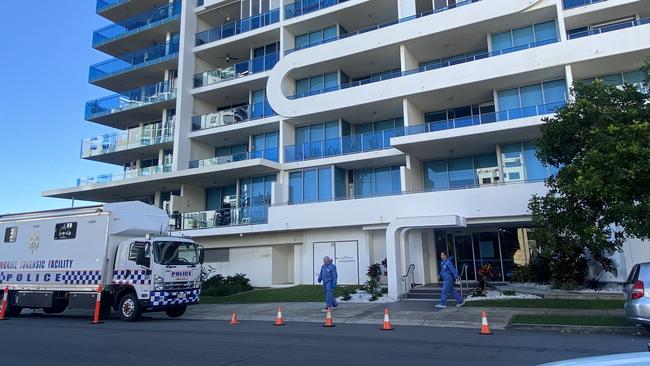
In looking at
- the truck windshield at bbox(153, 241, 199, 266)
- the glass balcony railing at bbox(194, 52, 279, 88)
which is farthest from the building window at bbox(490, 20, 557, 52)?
the truck windshield at bbox(153, 241, 199, 266)

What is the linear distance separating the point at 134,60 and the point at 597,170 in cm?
3245

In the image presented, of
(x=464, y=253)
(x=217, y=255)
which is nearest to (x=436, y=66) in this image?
(x=464, y=253)

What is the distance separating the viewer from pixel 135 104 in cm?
3269

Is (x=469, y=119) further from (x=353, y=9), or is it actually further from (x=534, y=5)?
(x=353, y=9)

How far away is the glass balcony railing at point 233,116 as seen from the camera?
94.3 ft

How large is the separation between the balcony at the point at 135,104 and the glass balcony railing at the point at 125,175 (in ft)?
15.7

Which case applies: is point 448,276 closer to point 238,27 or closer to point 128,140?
point 238,27

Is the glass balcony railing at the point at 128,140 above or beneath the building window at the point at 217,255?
above

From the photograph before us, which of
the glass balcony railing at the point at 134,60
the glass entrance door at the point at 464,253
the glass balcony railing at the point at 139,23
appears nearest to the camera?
the glass entrance door at the point at 464,253

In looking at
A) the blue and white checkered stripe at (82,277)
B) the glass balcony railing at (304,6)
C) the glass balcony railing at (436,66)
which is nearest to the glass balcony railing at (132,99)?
the glass balcony railing at (304,6)

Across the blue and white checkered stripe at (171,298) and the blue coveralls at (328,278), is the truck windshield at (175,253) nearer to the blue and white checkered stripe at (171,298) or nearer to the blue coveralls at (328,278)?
the blue and white checkered stripe at (171,298)

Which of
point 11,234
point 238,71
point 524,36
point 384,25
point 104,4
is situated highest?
point 104,4

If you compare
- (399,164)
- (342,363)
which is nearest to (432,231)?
(399,164)

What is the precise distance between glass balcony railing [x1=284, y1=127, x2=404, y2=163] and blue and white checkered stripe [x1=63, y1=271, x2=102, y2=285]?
1381 centimetres
